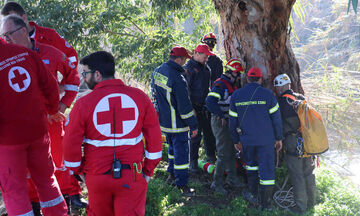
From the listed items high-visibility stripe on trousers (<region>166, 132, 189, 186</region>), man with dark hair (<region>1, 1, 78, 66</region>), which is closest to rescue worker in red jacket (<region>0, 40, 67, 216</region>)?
man with dark hair (<region>1, 1, 78, 66</region>)

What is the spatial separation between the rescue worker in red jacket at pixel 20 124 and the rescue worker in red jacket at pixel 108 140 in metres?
0.64

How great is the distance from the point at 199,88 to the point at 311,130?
1991 mm

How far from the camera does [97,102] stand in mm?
2777

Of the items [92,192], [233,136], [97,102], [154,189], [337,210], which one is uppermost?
[97,102]

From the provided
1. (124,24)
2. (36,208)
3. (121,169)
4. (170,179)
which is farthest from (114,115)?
(124,24)

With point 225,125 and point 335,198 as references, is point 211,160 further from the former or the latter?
point 335,198

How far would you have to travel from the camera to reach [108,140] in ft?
9.20

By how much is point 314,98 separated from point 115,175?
738cm

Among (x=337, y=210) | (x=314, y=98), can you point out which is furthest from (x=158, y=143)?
(x=314, y=98)

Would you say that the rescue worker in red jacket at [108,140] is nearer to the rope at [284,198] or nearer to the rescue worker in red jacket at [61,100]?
the rescue worker in red jacket at [61,100]

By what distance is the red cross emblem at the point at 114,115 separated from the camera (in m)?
2.78

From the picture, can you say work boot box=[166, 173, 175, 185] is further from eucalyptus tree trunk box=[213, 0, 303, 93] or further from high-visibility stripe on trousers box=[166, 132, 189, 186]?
eucalyptus tree trunk box=[213, 0, 303, 93]

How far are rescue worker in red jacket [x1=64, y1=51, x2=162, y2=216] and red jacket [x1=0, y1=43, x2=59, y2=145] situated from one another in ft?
2.09

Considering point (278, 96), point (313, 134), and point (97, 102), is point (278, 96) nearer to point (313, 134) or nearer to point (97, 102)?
point (313, 134)
